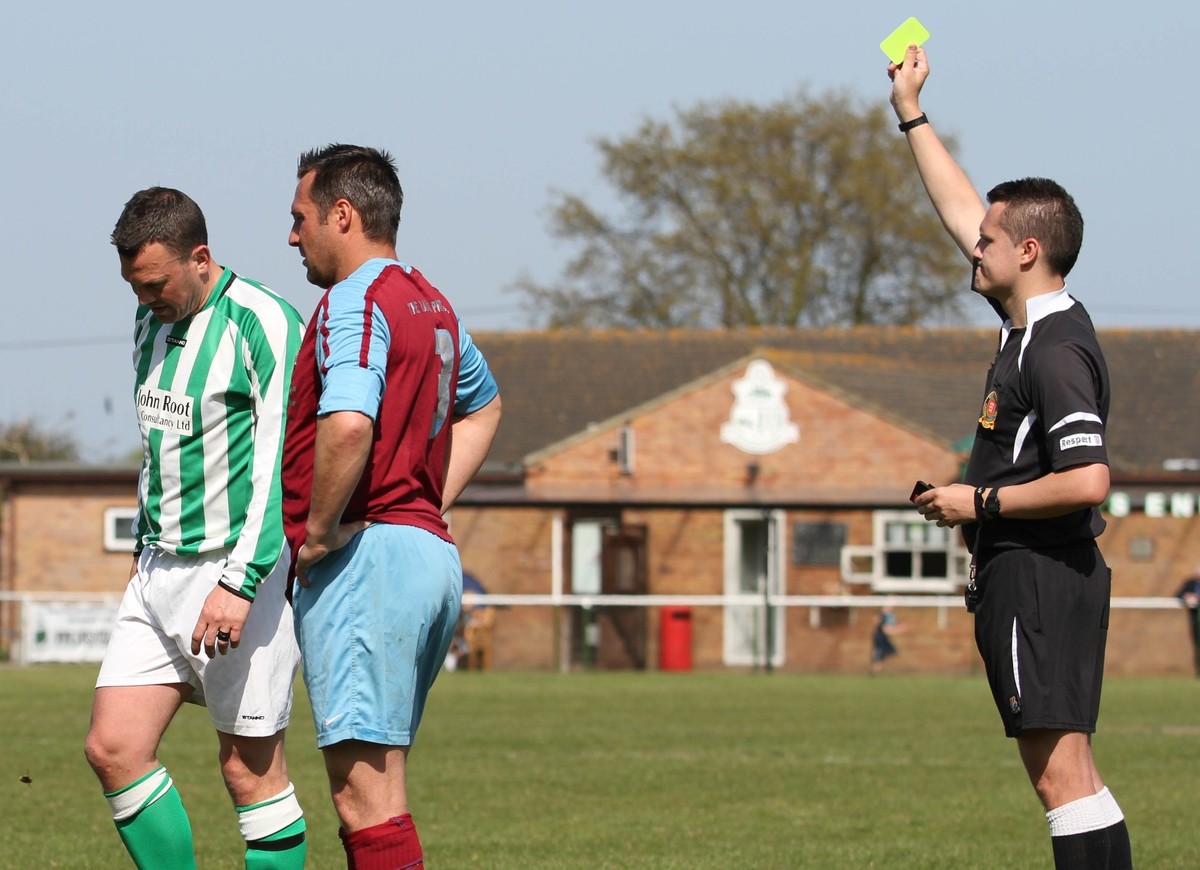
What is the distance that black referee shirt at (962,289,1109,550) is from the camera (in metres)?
4.88

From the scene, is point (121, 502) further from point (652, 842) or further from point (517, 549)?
point (652, 842)

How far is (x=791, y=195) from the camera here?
52.0m

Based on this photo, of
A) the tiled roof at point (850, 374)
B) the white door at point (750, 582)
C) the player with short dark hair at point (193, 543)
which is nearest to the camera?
the player with short dark hair at point (193, 543)

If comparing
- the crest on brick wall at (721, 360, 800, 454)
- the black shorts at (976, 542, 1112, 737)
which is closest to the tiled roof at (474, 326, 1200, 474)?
the crest on brick wall at (721, 360, 800, 454)

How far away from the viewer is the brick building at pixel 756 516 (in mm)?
30516

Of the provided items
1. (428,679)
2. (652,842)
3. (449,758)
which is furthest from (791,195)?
(428,679)

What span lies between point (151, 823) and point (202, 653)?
1.82ft

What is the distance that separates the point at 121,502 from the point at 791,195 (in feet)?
75.2

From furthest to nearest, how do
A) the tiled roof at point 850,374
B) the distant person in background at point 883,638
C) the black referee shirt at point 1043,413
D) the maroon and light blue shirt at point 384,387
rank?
1. the tiled roof at point 850,374
2. the distant person in background at point 883,638
3. the black referee shirt at point 1043,413
4. the maroon and light blue shirt at point 384,387

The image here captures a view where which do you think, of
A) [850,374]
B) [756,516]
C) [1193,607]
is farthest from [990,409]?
[850,374]

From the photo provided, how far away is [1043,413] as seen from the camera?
4934 mm

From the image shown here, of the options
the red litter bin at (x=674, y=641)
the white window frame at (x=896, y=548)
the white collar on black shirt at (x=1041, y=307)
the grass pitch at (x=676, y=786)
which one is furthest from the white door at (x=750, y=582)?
the white collar on black shirt at (x=1041, y=307)

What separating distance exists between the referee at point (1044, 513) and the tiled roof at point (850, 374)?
28.1 metres

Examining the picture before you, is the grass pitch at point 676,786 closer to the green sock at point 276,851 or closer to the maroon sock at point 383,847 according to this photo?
the green sock at point 276,851
